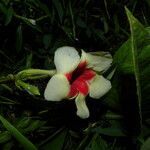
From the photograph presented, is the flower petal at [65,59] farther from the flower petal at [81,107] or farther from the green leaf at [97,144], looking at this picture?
the green leaf at [97,144]

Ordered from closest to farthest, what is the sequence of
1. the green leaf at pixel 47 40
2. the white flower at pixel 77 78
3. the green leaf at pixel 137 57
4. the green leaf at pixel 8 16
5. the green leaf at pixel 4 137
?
the green leaf at pixel 137 57, the white flower at pixel 77 78, the green leaf at pixel 4 137, the green leaf at pixel 8 16, the green leaf at pixel 47 40

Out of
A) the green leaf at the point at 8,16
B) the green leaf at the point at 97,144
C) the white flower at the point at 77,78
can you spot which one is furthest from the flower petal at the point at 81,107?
the green leaf at the point at 8,16

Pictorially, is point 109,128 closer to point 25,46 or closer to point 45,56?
point 45,56

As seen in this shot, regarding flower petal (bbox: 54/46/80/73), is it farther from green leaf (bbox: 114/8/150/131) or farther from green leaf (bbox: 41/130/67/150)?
green leaf (bbox: 41/130/67/150)

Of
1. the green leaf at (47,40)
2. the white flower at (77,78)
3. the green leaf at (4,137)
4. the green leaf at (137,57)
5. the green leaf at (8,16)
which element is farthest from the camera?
the green leaf at (47,40)

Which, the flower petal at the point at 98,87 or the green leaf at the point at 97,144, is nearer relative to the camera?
the flower petal at the point at 98,87

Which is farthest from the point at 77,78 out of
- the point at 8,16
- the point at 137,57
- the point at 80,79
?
the point at 8,16

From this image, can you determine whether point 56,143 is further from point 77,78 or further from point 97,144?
point 77,78

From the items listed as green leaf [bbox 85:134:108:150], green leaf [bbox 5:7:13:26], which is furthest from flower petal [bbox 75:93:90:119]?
green leaf [bbox 5:7:13:26]
